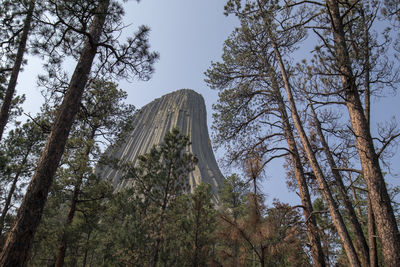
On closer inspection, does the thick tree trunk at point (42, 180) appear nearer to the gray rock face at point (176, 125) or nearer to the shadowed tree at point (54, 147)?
the shadowed tree at point (54, 147)

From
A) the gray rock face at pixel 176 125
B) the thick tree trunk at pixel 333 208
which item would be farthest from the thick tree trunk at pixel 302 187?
the gray rock face at pixel 176 125

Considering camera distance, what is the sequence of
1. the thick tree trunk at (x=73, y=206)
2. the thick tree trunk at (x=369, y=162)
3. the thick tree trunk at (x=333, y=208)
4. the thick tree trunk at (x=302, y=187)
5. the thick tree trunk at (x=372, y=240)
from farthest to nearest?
the thick tree trunk at (x=73, y=206), the thick tree trunk at (x=302, y=187), the thick tree trunk at (x=333, y=208), the thick tree trunk at (x=372, y=240), the thick tree trunk at (x=369, y=162)

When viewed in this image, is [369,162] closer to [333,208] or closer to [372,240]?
[333,208]

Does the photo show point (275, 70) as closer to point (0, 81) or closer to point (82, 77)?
point (82, 77)

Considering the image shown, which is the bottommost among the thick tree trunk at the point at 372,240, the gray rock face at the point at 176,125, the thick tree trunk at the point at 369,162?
the thick tree trunk at the point at 372,240

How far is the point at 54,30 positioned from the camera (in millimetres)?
5379

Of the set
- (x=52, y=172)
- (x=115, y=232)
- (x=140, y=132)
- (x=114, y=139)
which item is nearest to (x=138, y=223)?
(x=115, y=232)

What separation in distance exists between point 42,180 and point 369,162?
5881mm

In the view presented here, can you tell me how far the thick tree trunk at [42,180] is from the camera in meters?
3.37

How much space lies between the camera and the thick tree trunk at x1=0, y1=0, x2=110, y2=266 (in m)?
3.37

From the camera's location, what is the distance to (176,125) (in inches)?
3142

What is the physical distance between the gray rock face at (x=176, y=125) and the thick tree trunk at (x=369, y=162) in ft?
191

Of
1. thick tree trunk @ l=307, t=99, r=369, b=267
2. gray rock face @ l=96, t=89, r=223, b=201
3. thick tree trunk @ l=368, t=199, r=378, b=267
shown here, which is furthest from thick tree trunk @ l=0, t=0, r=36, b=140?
gray rock face @ l=96, t=89, r=223, b=201

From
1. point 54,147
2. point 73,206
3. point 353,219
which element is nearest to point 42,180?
point 54,147
